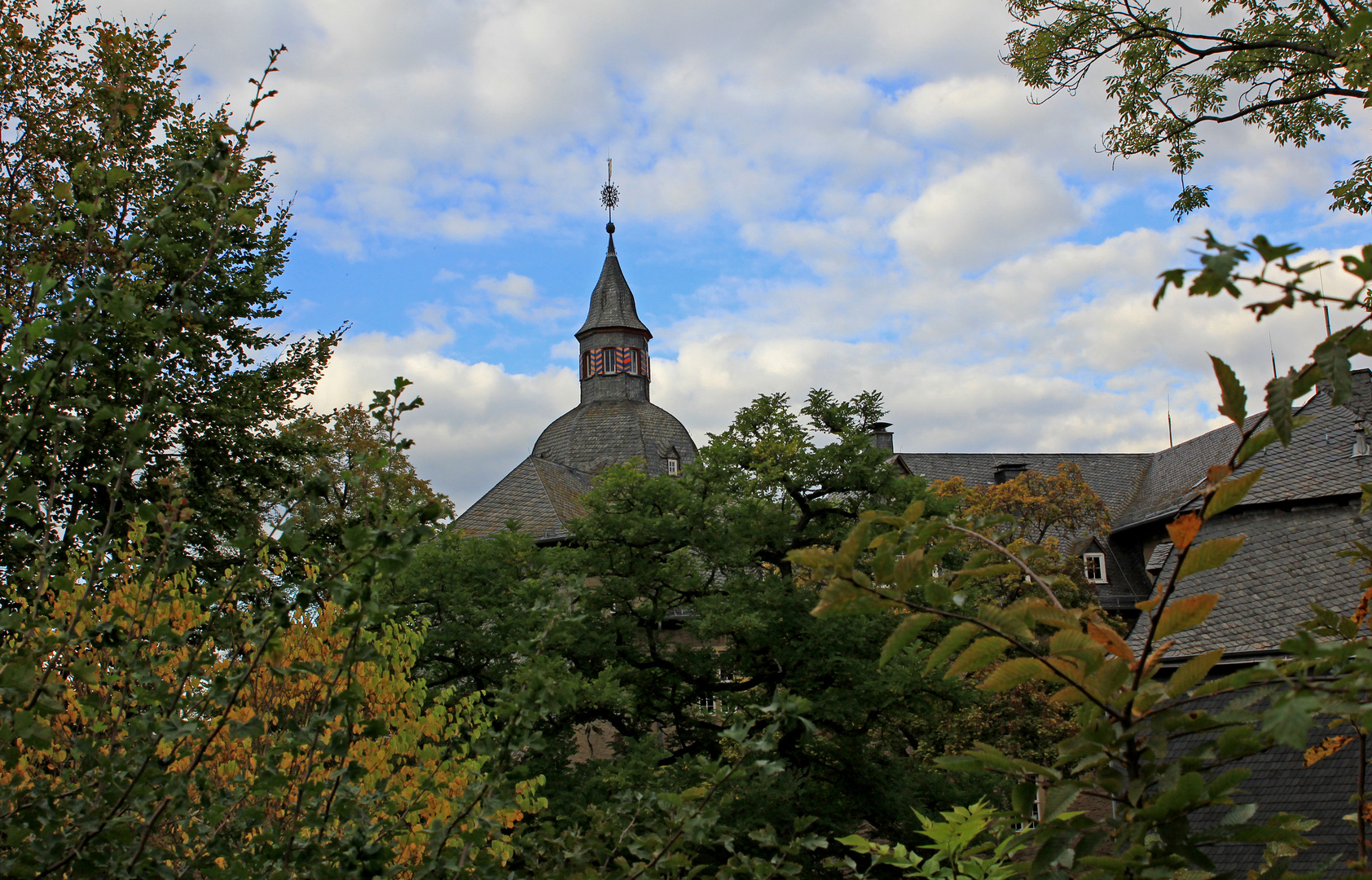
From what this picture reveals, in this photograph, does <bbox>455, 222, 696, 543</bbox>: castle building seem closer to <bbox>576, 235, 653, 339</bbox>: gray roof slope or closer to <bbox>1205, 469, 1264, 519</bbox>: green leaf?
<bbox>576, 235, 653, 339</bbox>: gray roof slope

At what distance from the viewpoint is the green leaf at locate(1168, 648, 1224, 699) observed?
6.04 feet

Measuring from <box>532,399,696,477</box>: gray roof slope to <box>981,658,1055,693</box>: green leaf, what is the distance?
52442 mm

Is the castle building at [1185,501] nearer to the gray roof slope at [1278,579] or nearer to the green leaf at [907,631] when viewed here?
the gray roof slope at [1278,579]

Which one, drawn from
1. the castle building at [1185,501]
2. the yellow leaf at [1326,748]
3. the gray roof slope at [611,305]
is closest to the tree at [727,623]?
the castle building at [1185,501]

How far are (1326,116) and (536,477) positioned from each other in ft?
114

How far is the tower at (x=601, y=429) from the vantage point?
143ft

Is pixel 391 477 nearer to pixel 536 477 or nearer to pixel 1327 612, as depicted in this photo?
pixel 1327 612

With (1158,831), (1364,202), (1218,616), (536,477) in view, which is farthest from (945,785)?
(536,477)

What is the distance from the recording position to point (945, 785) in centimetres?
1672

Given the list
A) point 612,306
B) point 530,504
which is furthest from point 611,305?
point 530,504

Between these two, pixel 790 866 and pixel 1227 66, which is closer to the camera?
pixel 790 866

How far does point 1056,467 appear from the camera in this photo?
4803cm

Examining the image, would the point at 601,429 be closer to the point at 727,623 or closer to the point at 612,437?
the point at 612,437

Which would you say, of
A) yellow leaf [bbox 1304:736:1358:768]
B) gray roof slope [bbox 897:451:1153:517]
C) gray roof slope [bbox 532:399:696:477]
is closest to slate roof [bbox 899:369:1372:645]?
yellow leaf [bbox 1304:736:1358:768]
